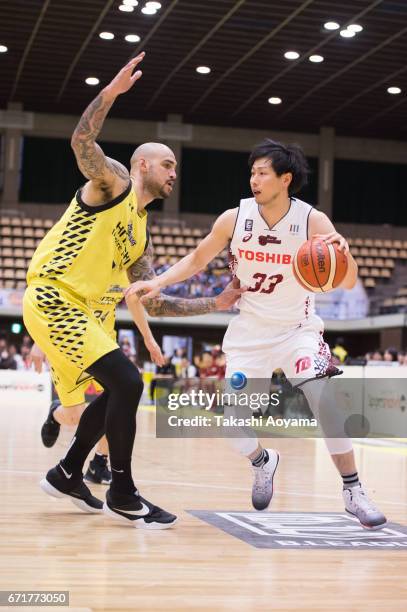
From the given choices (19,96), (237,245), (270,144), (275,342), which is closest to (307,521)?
(275,342)

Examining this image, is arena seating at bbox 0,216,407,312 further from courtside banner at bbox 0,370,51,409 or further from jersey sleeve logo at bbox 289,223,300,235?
jersey sleeve logo at bbox 289,223,300,235

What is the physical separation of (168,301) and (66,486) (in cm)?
106

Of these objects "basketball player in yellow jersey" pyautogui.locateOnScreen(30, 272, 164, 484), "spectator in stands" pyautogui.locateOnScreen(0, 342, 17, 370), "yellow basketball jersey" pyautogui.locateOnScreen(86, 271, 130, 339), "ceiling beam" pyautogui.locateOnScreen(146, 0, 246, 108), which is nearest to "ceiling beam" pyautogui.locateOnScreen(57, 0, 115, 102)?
"ceiling beam" pyautogui.locateOnScreen(146, 0, 246, 108)

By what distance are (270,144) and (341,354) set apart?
14961mm

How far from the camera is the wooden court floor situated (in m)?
2.85

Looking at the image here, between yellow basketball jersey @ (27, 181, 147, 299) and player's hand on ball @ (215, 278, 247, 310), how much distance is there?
0.61 metres

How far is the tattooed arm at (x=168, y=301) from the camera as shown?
4.59 metres

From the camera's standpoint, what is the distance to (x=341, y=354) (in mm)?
19406

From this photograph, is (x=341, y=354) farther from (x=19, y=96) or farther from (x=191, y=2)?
(x=19, y=96)

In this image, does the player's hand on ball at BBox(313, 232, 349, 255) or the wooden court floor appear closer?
the wooden court floor

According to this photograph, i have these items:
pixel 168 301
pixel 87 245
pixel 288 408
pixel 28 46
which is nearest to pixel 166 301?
pixel 168 301

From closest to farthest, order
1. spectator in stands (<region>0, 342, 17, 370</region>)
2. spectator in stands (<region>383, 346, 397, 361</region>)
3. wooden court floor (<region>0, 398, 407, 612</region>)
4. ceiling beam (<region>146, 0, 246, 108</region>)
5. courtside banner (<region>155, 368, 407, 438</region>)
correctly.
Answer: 1. wooden court floor (<region>0, 398, 407, 612</region>)
2. courtside banner (<region>155, 368, 407, 438</region>)
3. spectator in stands (<region>383, 346, 397, 361</region>)
4. ceiling beam (<region>146, 0, 246, 108</region>)
5. spectator in stands (<region>0, 342, 17, 370</region>)

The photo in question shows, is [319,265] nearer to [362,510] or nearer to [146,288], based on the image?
[146,288]

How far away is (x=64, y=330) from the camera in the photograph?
4.15 m
